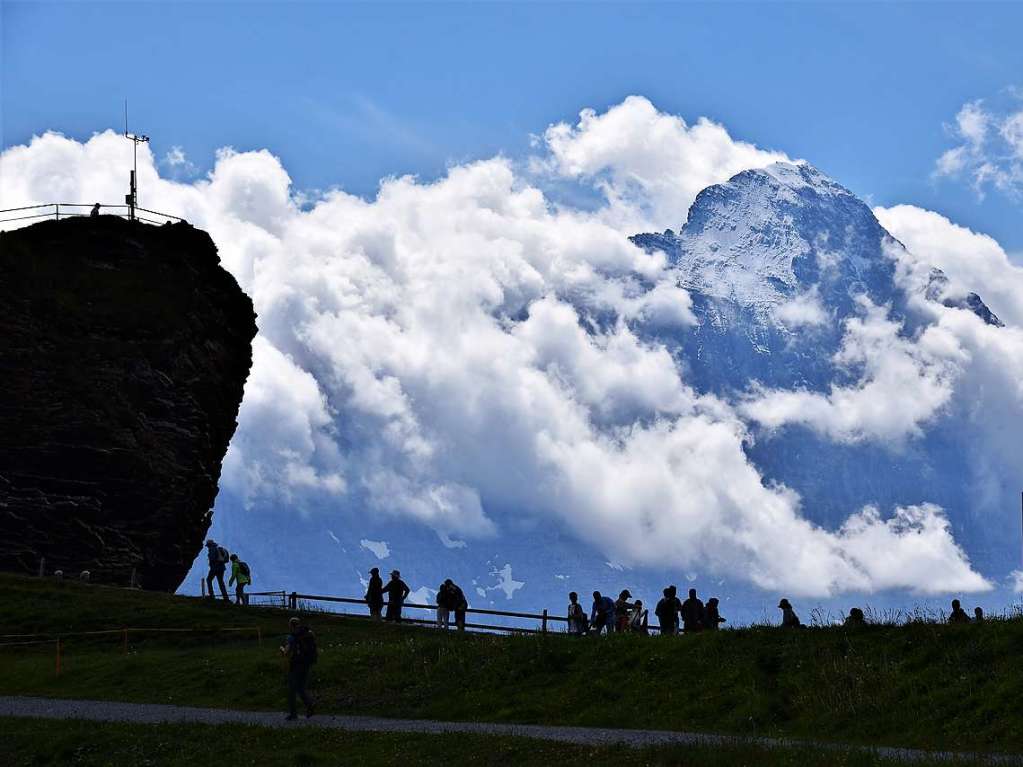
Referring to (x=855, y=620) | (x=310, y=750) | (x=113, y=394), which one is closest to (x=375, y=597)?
(x=855, y=620)

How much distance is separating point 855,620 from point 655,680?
485 cm

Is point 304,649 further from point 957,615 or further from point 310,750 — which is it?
point 957,615

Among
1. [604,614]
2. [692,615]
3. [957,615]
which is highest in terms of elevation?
[604,614]

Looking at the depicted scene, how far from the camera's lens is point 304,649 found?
30859 millimetres

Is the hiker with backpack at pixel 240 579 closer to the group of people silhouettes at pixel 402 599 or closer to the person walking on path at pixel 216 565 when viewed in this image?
the person walking on path at pixel 216 565

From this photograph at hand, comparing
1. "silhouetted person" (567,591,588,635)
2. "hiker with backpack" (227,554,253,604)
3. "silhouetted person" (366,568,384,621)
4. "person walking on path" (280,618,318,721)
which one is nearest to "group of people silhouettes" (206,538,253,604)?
"hiker with backpack" (227,554,253,604)

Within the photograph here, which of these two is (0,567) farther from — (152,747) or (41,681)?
(152,747)

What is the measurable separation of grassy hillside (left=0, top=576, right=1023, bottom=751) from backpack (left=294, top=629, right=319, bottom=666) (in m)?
2.21

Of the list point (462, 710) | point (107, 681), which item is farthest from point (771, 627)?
point (107, 681)

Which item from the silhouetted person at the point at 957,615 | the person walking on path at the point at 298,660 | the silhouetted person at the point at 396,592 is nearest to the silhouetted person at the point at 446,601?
the silhouetted person at the point at 396,592

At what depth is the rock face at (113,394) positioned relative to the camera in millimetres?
65000

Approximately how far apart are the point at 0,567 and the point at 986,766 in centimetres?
4947

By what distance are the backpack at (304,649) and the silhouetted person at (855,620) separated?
11.8 m

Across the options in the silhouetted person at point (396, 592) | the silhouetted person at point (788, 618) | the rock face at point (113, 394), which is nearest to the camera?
the silhouetted person at point (788, 618)
